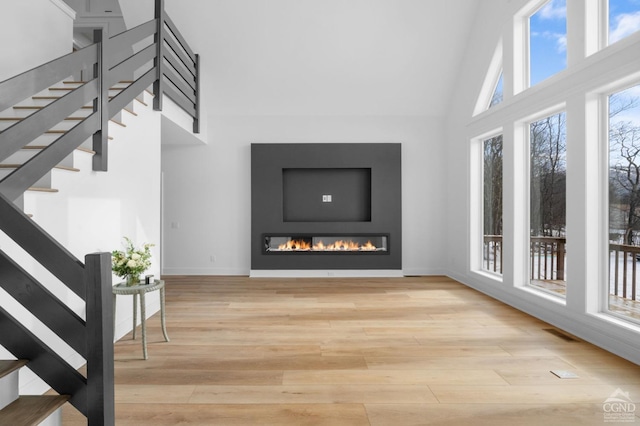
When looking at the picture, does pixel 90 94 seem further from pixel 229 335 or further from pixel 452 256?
pixel 452 256

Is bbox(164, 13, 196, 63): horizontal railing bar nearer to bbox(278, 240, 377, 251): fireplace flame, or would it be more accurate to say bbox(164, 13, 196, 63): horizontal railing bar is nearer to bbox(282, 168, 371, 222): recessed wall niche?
bbox(282, 168, 371, 222): recessed wall niche

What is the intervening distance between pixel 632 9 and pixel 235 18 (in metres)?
4.58

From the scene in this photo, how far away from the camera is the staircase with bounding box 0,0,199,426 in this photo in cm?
172

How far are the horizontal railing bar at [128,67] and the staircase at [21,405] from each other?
2.21m

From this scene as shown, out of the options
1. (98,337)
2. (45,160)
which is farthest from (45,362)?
(45,160)

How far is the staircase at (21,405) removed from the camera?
174cm

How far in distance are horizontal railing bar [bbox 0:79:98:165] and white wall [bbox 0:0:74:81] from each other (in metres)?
1.97

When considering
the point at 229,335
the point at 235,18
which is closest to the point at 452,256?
the point at 229,335

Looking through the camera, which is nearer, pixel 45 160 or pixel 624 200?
pixel 45 160

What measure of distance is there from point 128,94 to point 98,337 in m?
2.64

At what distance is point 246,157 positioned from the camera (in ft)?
23.2

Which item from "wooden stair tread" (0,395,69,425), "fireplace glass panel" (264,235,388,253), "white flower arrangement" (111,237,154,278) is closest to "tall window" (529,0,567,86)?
"fireplace glass panel" (264,235,388,253)

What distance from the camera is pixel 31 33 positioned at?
4.55 m

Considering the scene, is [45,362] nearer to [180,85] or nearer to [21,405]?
[21,405]
